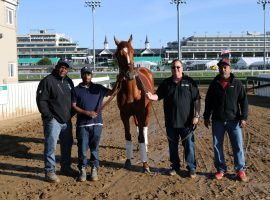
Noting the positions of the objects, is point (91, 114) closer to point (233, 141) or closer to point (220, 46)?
point (233, 141)

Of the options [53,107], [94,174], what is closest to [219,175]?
[94,174]

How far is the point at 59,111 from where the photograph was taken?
20.9ft

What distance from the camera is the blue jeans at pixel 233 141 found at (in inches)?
249

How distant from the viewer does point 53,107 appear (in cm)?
636

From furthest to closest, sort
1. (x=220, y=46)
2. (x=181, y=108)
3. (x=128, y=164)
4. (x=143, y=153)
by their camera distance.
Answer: (x=220, y=46)
(x=128, y=164)
(x=143, y=153)
(x=181, y=108)

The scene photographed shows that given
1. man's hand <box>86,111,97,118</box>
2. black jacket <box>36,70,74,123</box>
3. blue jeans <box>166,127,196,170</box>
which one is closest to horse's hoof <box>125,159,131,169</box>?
blue jeans <box>166,127,196,170</box>

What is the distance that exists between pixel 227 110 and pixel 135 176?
190 centimetres

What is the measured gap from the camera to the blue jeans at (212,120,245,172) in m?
6.32

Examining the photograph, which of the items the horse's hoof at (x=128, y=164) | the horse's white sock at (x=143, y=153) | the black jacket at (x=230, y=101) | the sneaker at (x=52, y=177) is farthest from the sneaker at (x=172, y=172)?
the sneaker at (x=52, y=177)

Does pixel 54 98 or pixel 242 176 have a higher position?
pixel 54 98

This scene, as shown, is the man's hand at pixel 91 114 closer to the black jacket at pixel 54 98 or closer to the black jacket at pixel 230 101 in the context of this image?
the black jacket at pixel 54 98

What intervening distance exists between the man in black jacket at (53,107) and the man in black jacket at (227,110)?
2336 mm

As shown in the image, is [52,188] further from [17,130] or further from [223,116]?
[17,130]

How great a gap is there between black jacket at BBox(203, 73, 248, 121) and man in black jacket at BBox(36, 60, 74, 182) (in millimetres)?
2391
